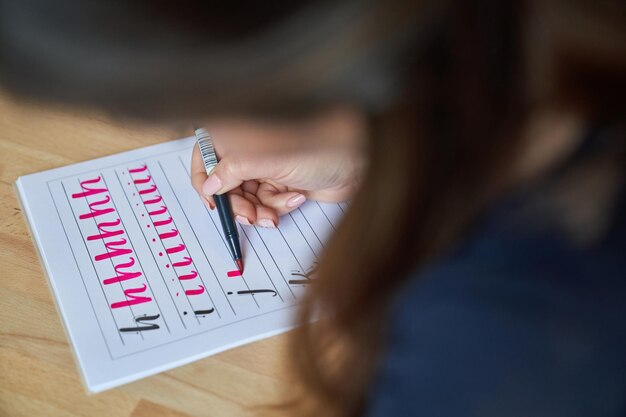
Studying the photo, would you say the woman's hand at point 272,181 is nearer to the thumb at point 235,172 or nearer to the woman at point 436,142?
the thumb at point 235,172

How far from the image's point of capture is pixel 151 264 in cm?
75

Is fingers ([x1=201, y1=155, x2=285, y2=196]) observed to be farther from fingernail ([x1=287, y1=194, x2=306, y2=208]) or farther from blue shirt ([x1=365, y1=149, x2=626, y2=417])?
blue shirt ([x1=365, y1=149, x2=626, y2=417])

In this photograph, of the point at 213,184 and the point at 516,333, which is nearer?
the point at 516,333

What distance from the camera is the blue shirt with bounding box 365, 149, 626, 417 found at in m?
0.46

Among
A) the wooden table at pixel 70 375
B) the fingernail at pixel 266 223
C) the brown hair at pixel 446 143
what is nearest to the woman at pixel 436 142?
the brown hair at pixel 446 143

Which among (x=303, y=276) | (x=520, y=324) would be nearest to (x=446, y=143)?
(x=520, y=324)

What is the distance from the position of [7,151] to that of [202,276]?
0.30 meters

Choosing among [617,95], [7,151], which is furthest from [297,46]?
[7,151]

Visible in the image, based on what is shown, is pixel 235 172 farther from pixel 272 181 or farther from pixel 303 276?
pixel 303 276

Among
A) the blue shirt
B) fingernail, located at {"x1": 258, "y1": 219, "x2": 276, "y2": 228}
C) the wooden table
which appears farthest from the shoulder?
fingernail, located at {"x1": 258, "y1": 219, "x2": 276, "y2": 228}

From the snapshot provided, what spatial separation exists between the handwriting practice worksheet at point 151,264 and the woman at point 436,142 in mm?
188

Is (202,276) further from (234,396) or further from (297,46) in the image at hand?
(297,46)

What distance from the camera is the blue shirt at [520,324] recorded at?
46 centimetres

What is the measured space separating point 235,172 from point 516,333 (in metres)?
0.44
